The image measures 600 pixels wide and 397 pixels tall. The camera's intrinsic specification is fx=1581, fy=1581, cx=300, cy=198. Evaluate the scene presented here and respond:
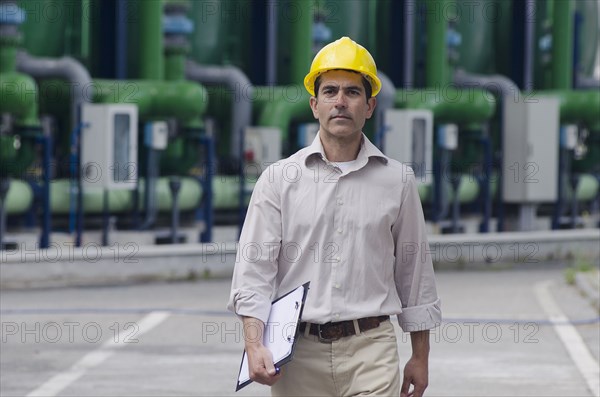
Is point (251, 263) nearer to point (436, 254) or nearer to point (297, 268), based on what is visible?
point (297, 268)

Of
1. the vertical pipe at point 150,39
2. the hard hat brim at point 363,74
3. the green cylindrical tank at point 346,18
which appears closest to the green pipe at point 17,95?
the vertical pipe at point 150,39

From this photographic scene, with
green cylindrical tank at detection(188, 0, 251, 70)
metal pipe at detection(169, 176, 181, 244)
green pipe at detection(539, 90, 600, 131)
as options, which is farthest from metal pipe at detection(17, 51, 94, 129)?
green pipe at detection(539, 90, 600, 131)

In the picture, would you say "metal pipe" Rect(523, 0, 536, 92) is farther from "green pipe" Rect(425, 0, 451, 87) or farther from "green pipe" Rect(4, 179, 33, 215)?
"green pipe" Rect(4, 179, 33, 215)

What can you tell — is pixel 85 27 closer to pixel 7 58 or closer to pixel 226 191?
pixel 7 58

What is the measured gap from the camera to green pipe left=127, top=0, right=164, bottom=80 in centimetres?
2130

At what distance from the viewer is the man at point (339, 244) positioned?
521cm

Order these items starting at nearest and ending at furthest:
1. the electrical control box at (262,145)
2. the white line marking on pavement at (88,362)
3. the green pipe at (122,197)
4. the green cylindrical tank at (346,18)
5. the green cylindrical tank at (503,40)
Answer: the white line marking on pavement at (88,362)
the green pipe at (122,197)
the electrical control box at (262,145)
the green cylindrical tank at (346,18)
the green cylindrical tank at (503,40)

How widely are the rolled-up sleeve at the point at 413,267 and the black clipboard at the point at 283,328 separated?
0.38 m

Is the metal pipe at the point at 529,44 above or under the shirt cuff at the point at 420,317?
above

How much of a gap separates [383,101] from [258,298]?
62.4 feet

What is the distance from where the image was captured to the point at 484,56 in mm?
28672

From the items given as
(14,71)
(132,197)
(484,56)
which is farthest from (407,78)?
(14,71)

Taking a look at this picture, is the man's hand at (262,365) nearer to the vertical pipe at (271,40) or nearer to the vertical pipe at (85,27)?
the vertical pipe at (85,27)

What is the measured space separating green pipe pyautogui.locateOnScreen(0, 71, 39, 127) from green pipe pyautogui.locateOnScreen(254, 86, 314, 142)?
476 centimetres
